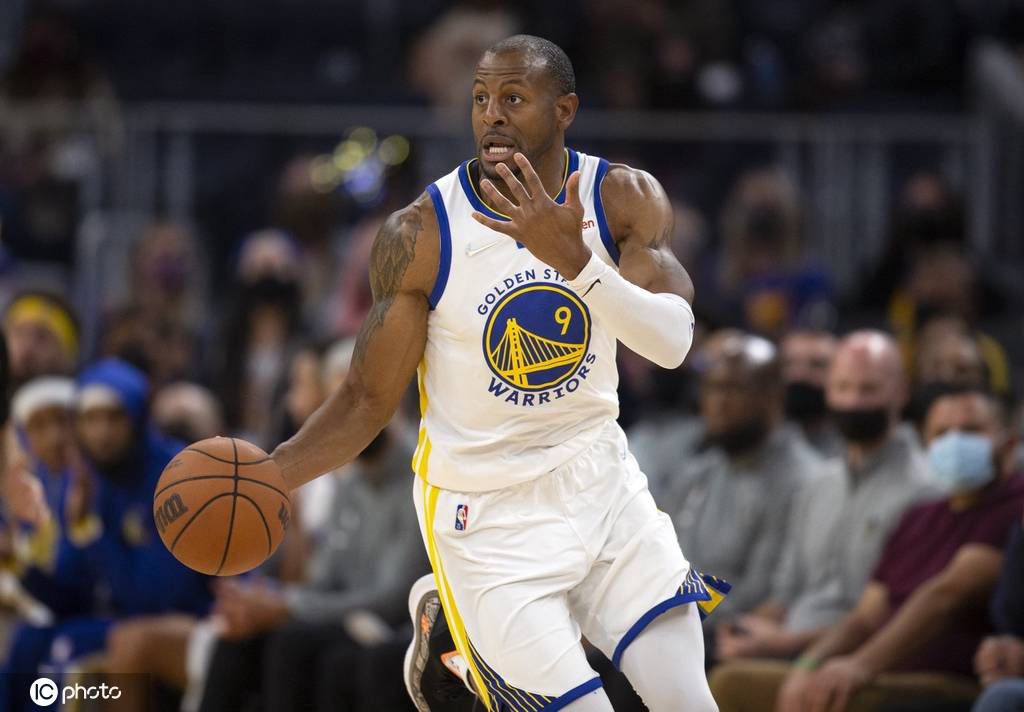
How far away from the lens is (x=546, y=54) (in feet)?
17.2

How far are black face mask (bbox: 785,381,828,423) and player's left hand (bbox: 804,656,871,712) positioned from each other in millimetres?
2618

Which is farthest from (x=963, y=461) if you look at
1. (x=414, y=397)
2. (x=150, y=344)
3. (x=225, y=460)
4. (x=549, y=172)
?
(x=150, y=344)

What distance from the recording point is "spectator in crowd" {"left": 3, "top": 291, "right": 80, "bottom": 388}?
10.5 metres

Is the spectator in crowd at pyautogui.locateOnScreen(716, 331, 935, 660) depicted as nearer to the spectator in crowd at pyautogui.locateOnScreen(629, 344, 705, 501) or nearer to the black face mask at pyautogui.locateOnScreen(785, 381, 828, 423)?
the spectator in crowd at pyautogui.locateOnScreen(629, 344, 705, 501)

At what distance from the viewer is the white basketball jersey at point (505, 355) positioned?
5.14 m

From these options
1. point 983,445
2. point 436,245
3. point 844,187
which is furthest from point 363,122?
point 436,245

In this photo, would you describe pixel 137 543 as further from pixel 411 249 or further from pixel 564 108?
pixel 564 108

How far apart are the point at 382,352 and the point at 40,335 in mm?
5929

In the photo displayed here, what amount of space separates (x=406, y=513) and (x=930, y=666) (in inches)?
110

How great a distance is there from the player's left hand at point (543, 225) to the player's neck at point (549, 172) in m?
0.53

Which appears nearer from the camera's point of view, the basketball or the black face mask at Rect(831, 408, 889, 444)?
the basketball

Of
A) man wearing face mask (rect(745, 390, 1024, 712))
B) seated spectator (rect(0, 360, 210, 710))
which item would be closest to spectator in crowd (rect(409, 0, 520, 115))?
seated spectator (rect(0, 360, 210, 710))

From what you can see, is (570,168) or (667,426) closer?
(570,168)

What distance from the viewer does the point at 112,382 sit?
9.44m
